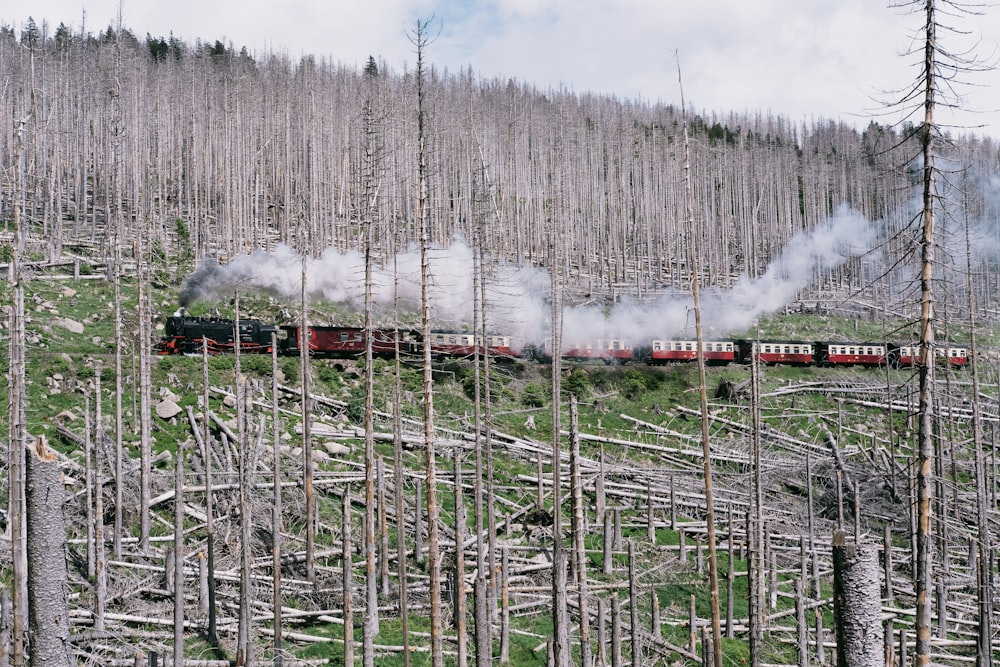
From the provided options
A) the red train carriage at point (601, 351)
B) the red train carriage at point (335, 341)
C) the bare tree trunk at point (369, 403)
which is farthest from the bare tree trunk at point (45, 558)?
the red train carriage at point (601, 351)

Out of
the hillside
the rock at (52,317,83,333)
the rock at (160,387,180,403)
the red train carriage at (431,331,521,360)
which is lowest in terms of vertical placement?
the hillside

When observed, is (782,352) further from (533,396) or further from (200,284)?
(200,284)

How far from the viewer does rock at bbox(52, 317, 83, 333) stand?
4197 cm

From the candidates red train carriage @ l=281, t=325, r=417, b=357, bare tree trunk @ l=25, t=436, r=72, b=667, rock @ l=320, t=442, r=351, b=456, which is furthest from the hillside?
bare tree trunk @ l=25, t=436, r=72, b=667

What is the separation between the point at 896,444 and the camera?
43219 millimetres

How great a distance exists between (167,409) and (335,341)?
12.3m

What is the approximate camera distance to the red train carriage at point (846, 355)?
57.1 meters

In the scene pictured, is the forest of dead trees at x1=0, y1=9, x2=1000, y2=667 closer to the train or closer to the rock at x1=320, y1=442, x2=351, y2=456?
the rock at x1=320, y1=442, x2=351, y2=456

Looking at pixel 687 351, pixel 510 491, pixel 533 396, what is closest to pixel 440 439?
pixel 510 491

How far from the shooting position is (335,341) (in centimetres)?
4531

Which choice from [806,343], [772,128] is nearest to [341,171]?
[806,343]

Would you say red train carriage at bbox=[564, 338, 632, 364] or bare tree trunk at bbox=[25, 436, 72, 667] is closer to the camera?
bare tree trunk at bbox=[25, 436, 72, 667]

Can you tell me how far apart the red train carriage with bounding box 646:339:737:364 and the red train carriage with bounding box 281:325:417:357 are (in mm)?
15938

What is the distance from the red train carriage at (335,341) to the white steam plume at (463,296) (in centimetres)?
254
